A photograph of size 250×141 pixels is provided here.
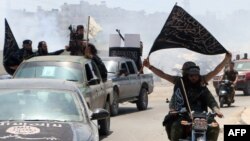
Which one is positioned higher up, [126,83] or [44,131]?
[44,131]

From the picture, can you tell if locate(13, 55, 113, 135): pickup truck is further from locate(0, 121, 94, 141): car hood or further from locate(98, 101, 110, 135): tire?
locate(0, 121, 94, 141): car hood

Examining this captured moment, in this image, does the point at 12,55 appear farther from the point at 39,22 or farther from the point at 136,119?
the point at 39,22

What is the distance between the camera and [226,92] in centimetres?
2244

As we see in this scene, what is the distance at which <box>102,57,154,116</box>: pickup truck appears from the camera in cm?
1909

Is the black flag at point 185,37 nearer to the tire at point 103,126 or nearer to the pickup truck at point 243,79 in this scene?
the tire at point 103,126

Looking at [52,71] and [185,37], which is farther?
[52,71]

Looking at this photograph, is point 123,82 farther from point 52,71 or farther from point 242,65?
point 242,65

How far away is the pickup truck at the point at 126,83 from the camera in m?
19.1

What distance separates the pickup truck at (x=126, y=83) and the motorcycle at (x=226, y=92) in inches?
97.6

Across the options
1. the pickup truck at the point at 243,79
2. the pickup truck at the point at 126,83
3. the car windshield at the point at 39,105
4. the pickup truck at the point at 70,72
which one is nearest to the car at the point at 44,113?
the car windshield at the point at 39,105

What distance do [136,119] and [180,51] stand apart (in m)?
57.1

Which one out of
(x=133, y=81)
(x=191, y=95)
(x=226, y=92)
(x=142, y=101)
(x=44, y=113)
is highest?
(x=191, y=95)

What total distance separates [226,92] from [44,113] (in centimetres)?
1534

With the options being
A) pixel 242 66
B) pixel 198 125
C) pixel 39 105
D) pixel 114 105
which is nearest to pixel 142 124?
pixel 114 105
